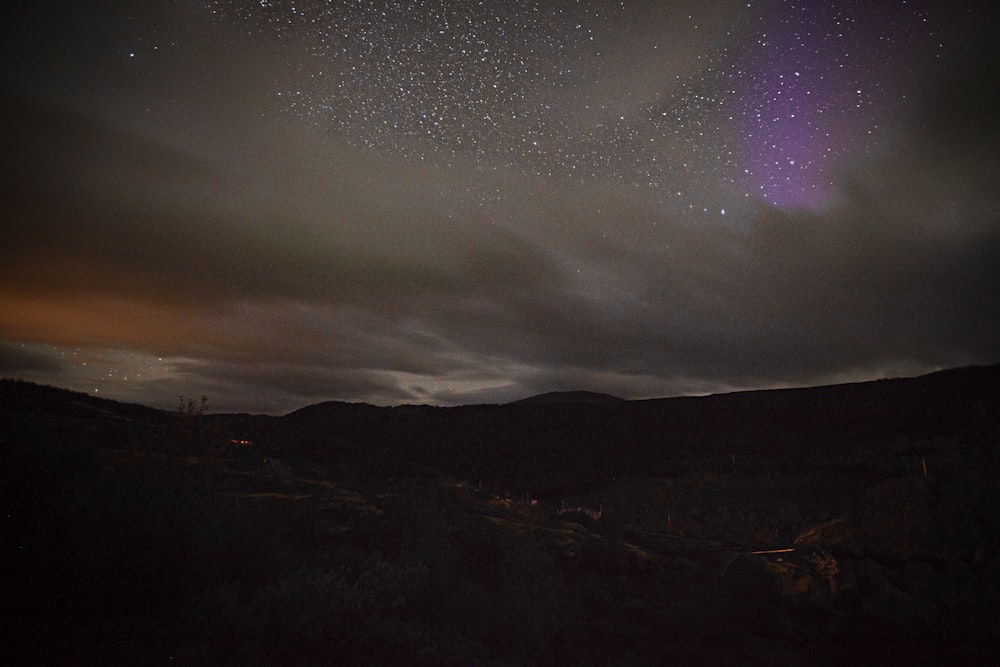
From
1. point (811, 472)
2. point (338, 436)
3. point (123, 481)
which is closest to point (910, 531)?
point (123, 481)

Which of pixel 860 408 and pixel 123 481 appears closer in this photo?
pixel 123 481

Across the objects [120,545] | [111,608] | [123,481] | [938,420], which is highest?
[938,420]

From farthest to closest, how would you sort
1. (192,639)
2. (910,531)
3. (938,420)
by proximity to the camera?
1. (938,420)
2. (910,531)
3. (192,639)

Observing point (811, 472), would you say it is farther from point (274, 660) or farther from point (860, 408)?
point (274, 660)

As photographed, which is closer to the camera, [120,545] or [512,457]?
[120,545]

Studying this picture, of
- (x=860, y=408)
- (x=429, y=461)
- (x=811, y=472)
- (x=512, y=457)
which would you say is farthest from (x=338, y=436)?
(x=860, y=408)

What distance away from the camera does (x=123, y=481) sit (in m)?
9.48

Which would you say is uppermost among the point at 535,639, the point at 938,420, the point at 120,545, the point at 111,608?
the point at 938,420

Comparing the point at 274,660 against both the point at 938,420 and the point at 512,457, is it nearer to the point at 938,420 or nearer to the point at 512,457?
the point at 512,457

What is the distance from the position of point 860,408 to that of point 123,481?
48827mm

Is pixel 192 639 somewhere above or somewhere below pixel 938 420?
below

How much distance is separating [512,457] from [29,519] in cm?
3697

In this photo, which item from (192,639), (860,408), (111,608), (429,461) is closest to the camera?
(192,639)

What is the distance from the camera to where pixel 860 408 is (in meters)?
45.4
